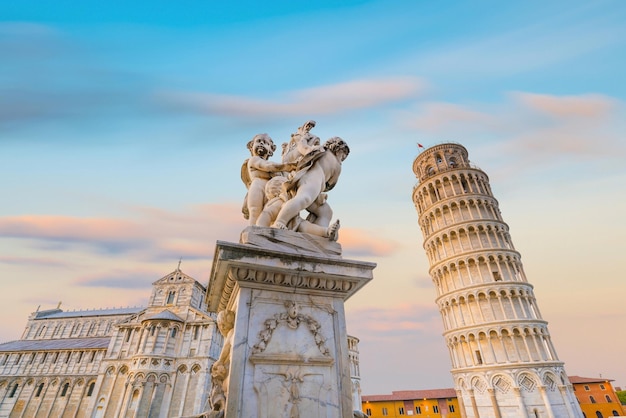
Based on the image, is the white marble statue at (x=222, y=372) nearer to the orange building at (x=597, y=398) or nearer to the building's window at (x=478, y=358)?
the building's window at (x=478, y=358)

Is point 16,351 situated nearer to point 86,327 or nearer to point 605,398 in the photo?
point 86,327

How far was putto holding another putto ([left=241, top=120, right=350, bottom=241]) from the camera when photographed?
4094mm

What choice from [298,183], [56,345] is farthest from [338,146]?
[56,345]

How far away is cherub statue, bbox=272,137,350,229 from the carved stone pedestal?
1.14 feet

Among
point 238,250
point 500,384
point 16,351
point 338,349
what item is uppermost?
point 16,351

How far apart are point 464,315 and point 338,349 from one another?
138ft

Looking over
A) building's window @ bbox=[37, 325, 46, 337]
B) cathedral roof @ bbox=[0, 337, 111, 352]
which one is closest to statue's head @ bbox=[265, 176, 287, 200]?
cathedral roof @ bbox=[0, 337, 111, 352]

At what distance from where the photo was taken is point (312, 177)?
4.31 metres

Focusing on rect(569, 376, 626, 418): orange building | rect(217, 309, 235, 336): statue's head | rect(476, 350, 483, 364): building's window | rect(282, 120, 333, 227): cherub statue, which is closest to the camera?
rect(217, 309, 235, 336): statue's head

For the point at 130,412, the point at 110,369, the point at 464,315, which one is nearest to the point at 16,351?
the point at 110,369

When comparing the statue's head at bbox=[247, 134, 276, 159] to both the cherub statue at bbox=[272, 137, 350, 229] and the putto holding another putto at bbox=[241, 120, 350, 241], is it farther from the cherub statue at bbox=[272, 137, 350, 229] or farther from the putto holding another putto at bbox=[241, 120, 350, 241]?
the cherub statue at bbox=[272, 137, 350, 229]

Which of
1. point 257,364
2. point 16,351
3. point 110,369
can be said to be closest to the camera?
point 257,364

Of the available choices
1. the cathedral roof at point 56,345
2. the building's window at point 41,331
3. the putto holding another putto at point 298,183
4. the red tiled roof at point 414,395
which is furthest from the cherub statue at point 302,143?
the building's window at point 41,331

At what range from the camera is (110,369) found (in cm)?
3991
